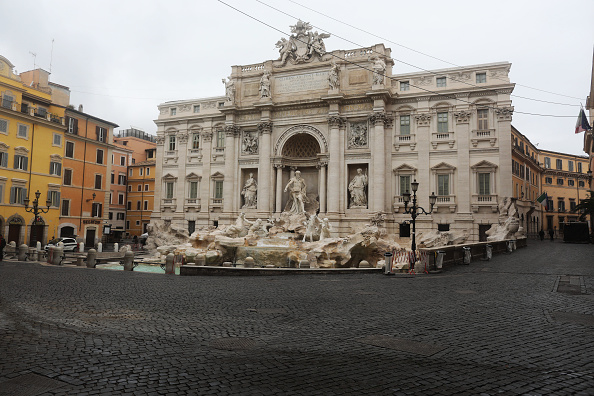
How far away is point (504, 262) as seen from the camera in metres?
18.5

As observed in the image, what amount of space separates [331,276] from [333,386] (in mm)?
11634

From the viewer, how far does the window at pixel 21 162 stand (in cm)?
3394

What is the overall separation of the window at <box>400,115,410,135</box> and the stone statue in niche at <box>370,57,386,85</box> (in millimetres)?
3380

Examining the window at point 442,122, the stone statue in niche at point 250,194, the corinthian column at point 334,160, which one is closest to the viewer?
the window at point 442,122

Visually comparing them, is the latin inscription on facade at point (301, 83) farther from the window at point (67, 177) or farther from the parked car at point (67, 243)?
the parked car at point (67, 243)

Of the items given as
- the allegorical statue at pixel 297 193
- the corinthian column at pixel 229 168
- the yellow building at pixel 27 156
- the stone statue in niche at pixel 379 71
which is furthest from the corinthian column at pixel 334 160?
the yellow building at pixel 27 156

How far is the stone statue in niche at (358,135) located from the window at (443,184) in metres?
6.40

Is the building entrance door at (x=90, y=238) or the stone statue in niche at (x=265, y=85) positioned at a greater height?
the stone statue in niche at (x=265, y=85)

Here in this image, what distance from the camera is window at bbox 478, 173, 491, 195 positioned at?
29.4 meters

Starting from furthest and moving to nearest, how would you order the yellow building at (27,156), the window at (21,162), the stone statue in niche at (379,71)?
the window at (21,162)
the yellow building at (27,156)
the stone statue in niche at (379,71)

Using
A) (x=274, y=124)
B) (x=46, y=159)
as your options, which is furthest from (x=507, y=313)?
(x=46, y=159)

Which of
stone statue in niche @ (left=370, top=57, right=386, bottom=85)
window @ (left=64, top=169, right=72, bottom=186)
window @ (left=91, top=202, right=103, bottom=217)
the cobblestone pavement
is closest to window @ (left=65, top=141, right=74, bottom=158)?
window @ (left=64, top=169, right=72, bottom=186)

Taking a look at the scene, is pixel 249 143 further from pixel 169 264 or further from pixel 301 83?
pixel 169 264

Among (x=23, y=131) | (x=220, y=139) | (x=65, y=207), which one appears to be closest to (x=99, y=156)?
(x=65, y=207)
